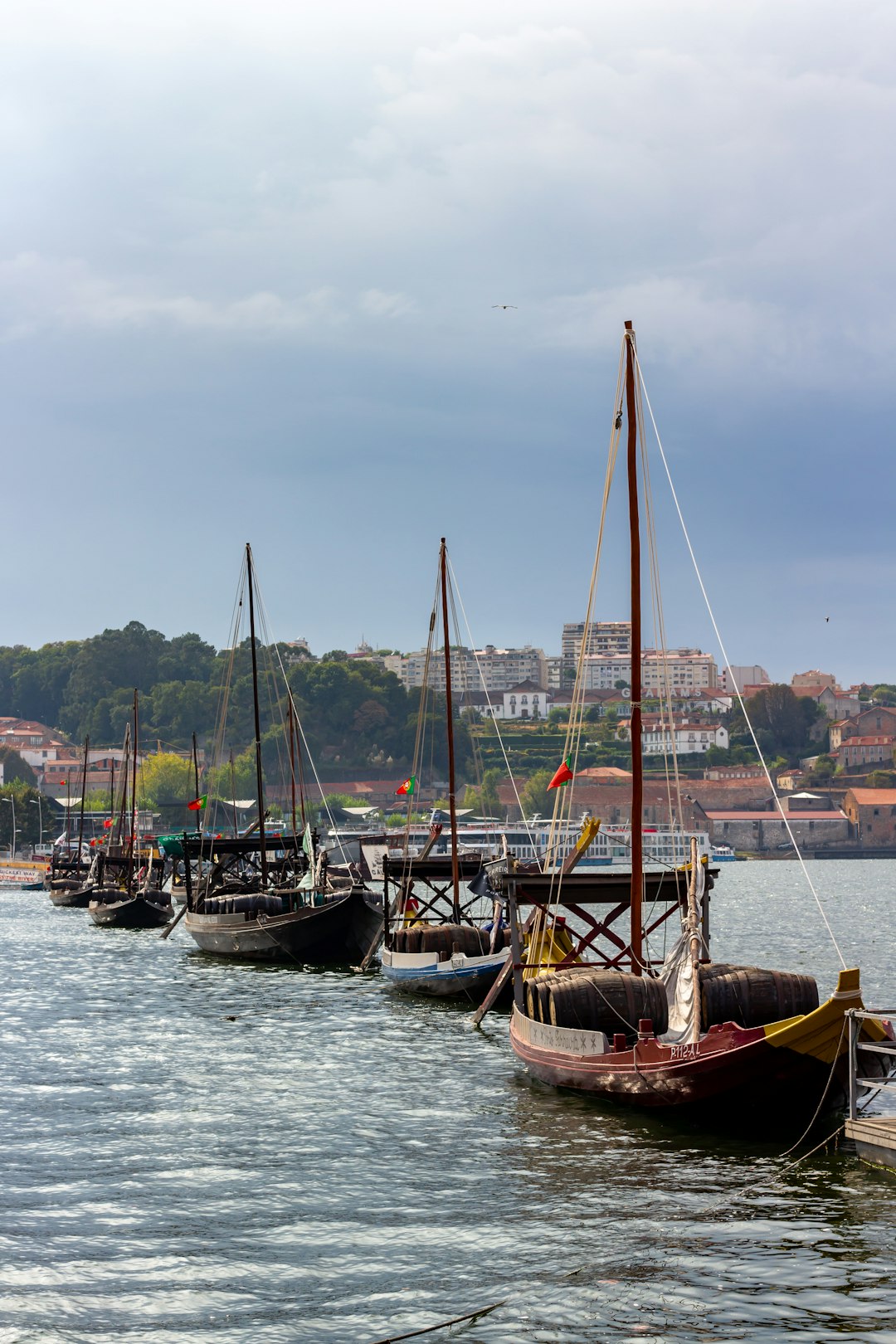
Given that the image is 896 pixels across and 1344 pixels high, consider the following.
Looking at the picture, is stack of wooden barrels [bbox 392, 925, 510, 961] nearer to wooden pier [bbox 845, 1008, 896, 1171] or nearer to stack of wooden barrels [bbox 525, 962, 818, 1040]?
stack of wooden barrels [bbox 525, 962, 818, 1040]

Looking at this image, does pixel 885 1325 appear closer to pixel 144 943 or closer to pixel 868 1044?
pixel 868 1044

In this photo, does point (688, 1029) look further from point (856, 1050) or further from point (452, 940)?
point (452, 940)

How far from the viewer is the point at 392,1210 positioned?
19.3 metres

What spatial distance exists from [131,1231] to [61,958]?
48.9 m

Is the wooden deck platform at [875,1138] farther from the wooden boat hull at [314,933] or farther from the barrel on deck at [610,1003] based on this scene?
the wooden boat hull at [314,933]

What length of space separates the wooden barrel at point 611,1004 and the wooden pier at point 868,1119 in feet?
16.5

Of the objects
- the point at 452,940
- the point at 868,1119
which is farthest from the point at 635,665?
the point at 452,940

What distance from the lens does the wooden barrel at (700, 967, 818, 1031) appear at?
23.0 metres

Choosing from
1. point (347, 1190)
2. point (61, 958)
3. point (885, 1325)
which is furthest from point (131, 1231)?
point (61, 958)

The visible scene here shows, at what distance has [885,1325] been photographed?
48.0 ft

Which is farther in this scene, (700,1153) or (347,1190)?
(700,1153)

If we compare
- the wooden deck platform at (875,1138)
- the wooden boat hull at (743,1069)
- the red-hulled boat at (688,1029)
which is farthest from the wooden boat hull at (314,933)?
the wooden deck platform at (875,1138)

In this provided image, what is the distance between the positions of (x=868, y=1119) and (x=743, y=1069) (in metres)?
1.99

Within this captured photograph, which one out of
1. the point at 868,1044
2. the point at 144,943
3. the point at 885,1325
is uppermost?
the point at 868,1044
